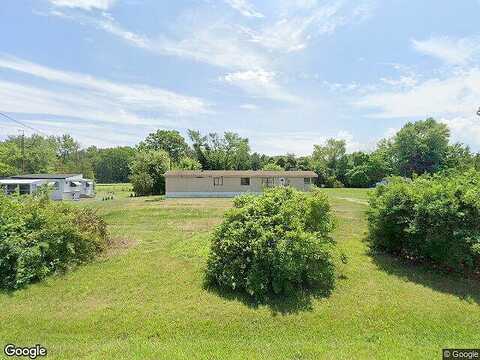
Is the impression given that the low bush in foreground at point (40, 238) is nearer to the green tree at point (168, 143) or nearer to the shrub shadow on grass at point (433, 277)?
the shrub shadow on grass at point (433, 277)

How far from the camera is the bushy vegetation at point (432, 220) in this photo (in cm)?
828

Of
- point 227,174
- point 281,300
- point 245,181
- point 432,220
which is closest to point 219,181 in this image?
point 227,174

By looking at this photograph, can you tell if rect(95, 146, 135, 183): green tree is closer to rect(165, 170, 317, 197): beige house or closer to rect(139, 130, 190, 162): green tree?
rect(139, 130, 190, 162): green tree

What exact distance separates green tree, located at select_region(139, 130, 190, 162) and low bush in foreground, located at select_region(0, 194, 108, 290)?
48.3 m

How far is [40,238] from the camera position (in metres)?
8.41

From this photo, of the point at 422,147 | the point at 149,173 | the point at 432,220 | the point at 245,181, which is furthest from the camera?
the point at 422,147

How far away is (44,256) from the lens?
834cm

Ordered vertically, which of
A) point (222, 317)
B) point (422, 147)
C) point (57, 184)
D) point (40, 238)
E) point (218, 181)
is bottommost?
point (222, 317)

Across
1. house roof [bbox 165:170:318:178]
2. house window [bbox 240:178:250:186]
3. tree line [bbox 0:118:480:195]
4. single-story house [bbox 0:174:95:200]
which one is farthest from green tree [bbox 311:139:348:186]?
single-story house [bbox 0:174:95:200]

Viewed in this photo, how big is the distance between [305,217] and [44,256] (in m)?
6.84

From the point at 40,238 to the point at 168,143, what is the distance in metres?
50.8

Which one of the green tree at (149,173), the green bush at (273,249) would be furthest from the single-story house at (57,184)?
the green bush at (273,249)

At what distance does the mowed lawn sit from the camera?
5465mm

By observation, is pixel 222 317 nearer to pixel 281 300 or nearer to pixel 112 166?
pixel 281 300
